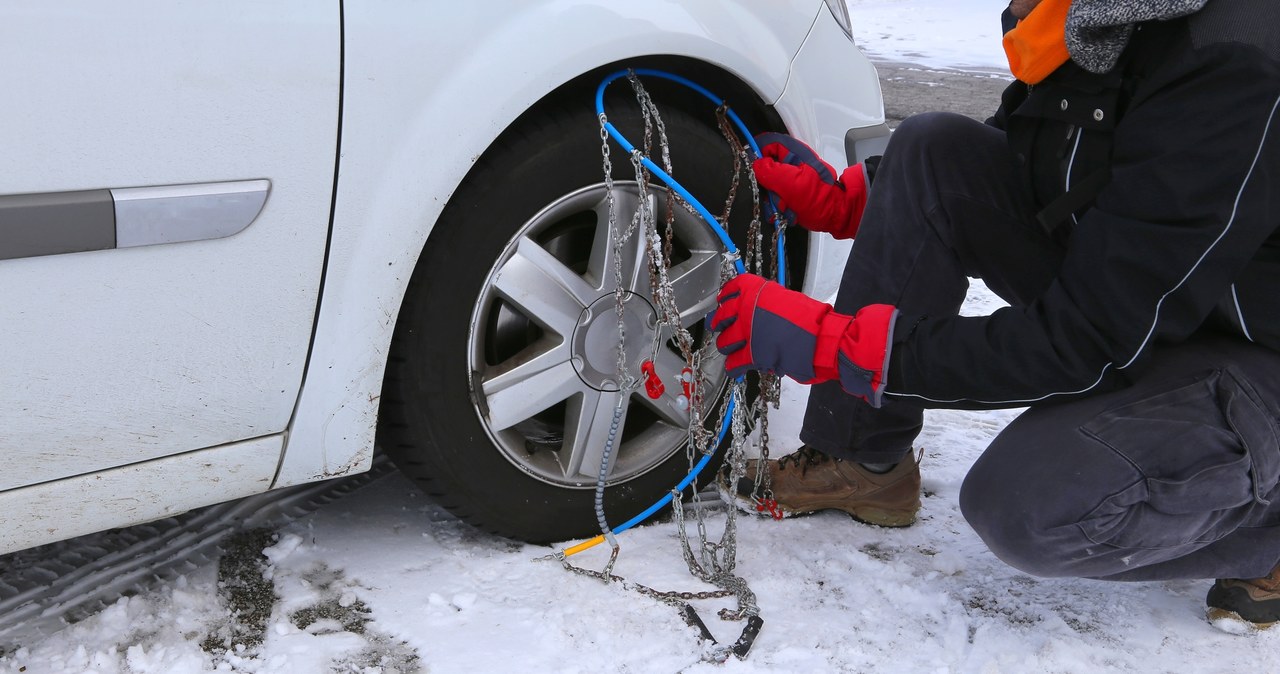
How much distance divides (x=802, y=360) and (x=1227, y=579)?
788mm

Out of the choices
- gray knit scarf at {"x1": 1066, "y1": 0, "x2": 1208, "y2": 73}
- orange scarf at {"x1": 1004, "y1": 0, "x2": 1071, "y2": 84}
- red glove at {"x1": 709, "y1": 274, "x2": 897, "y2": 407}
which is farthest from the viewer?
red glove at {"x1": 709, "y1": 274, "x2": 897, "y2": 407}

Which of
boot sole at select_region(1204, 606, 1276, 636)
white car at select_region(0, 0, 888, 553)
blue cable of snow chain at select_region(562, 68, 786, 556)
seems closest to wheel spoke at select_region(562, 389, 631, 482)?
white car at select_region(0, 0, 888, 553)

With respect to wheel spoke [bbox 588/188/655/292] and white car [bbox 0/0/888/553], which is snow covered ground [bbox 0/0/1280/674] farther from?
wheel spoke [bbox 588/188/655/292]

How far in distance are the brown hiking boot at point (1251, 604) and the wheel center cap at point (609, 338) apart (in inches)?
39.6

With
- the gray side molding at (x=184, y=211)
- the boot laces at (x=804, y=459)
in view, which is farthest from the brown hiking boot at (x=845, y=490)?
the gray side molding at (x=184, y=211)

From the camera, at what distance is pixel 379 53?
1.37 m

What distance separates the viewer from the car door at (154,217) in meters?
1.18

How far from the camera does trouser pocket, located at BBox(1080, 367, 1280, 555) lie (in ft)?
5.09

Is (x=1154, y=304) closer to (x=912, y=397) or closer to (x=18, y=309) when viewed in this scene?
(x=912, y=397)

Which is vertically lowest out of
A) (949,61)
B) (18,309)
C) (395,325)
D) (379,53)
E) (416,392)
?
(949,61)

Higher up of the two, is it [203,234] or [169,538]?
[203,234]

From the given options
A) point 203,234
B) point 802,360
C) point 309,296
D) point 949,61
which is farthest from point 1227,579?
point 949,61

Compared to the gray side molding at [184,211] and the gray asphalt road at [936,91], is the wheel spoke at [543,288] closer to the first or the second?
the gray side molding at [184,211]

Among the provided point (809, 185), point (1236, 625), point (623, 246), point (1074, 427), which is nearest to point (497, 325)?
point (623, 246)
